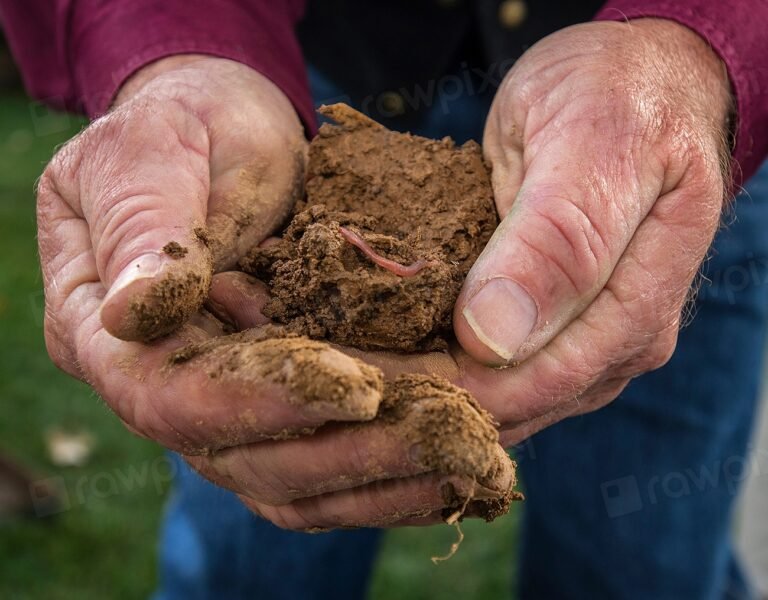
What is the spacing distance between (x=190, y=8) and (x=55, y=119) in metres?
9.14

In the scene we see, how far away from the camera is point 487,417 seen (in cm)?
148

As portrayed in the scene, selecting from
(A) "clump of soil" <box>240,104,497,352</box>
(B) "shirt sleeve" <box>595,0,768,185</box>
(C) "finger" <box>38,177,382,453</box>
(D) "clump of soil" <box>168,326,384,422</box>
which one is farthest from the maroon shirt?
(D) "clump of soil" <box>168,326,384,422</box>

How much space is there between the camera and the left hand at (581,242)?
5.30 feet

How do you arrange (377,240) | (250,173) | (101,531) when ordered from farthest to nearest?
1. (101,531)
2. (250,173)
3. (377,240)

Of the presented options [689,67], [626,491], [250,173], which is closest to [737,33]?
[689,67]

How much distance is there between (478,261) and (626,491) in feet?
5.41

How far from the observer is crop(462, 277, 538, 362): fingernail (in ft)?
5.24

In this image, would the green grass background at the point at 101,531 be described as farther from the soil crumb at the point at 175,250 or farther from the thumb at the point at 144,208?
the soil crumb at the point at 175,250

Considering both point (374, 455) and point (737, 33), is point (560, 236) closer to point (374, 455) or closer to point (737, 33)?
point (374, 455)

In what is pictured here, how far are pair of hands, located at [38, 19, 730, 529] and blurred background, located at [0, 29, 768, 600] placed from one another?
7.37 feet

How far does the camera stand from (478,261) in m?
1.70

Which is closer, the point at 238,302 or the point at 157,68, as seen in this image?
the point at 238,302

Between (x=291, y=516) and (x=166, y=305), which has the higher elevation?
(x=166, y=305)

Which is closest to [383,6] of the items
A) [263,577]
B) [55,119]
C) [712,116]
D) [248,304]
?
[712,116]
